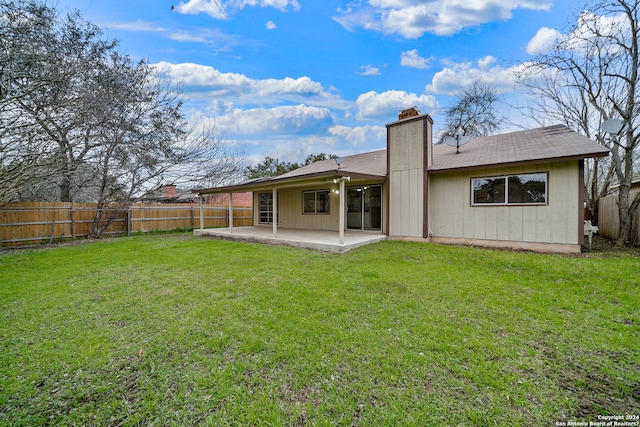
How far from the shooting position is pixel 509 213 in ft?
23.4

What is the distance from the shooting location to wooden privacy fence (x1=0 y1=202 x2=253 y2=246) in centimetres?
915

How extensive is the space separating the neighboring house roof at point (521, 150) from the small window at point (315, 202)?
4.48 meters

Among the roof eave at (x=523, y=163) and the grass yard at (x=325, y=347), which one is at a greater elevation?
the roof eave at (x=523, y=163)

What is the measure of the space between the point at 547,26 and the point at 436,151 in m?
5.22

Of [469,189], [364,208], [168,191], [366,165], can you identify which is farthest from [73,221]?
[469,189]

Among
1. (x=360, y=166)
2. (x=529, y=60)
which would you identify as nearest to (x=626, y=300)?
(x=360, y=166)

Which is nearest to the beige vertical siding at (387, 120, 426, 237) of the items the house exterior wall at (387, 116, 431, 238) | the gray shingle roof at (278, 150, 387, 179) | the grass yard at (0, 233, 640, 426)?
the house exterior wall at (387, 116, 431, 238)

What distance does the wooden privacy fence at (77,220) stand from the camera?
360 inches

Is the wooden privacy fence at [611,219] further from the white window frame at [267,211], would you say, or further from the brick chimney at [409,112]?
the white window frame at [267,211]

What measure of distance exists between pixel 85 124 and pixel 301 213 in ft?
26.7

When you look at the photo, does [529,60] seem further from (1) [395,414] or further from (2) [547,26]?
(1) [395,414]

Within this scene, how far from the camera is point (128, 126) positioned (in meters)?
11.0

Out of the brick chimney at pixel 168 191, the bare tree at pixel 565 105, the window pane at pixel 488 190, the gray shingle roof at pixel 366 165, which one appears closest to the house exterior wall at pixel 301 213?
the gray shingle roof at pixel 366 165

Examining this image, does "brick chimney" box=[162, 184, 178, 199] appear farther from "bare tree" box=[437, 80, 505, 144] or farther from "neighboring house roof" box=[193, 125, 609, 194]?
"bare tree" box=[437, 80, 505, 144]
